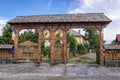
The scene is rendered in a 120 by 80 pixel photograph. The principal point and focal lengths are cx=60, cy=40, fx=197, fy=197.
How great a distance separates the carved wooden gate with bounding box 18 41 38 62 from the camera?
2283 cm

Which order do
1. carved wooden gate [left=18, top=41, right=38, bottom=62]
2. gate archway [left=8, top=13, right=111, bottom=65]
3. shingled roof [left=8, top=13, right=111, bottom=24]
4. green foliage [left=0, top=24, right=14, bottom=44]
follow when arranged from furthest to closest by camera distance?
green foliage [left=0, top=24, right=14, bottom=44] → carved wooden gate [left=18, top=41, right=38, bottom=62] → shingled roof [left=8, top=13, right=111, bottom=24] → gate archway [left=8, top=13, right=111, bottom=65]

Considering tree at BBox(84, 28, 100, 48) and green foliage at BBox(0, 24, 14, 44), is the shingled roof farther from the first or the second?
tree at BBox(84, 28, 100, 48)

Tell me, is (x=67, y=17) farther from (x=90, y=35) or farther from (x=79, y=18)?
(x=90, y=35)

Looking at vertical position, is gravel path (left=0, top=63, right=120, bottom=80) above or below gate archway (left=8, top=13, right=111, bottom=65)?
below

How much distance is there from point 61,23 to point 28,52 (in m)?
5.10

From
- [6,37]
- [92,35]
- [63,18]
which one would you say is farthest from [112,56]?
[92,35]

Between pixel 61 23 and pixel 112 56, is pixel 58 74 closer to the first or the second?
pixel 112 56

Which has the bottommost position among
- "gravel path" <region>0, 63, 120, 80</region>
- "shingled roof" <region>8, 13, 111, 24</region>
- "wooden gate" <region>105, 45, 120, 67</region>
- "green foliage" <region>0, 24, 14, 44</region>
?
"gravel path" <region>0, 63, 120, 80</region>

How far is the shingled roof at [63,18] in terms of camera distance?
2203cm

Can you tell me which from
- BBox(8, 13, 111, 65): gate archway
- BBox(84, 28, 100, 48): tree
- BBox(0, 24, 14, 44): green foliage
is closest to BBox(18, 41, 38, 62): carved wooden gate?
BBox(8, 13, 111, 65): gate archway

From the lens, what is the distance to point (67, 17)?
76.2 ft

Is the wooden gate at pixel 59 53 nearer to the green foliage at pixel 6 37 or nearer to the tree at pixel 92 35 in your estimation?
the green foliage at pixel 6 37

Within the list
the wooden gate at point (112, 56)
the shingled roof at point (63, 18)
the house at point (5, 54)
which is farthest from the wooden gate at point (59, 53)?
the house at point (5, 54)

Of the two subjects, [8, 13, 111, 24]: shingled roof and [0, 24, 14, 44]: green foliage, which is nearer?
[8, 13, 111, 24]: shingled roof
